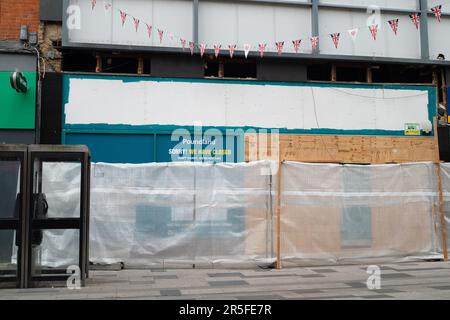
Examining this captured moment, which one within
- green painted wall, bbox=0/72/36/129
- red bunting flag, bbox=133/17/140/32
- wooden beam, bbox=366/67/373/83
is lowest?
green painted wall, bbox=0/72/36/129

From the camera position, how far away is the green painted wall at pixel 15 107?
13.3 meters

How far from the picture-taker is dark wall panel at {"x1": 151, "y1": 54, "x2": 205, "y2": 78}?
46.4ft

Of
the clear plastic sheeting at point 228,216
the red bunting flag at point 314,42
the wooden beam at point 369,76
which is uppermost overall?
the red bunting flag at point 314,42

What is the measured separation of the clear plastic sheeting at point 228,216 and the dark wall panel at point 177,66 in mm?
4258

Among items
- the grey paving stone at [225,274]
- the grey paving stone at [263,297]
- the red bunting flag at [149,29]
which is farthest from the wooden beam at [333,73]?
the grey paving stone at [263,297]

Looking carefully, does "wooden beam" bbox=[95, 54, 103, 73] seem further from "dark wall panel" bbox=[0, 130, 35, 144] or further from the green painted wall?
"dark wall panel" bbox=[0, 130, 35, 144]

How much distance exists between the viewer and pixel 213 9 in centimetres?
1430

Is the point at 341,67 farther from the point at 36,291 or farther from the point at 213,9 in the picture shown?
the point at 36,291

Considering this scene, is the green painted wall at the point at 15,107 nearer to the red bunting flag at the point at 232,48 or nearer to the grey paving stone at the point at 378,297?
the red bunting flag at the point at 232,48

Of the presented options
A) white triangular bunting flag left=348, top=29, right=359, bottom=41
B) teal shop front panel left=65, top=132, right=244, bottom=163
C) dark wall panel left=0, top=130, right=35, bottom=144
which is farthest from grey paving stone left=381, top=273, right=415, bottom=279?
dark wall panel left=0, top=130, right=35, bottom=144

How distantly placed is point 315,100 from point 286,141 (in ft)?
4.82

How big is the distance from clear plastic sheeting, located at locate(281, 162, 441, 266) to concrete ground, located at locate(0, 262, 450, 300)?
42 cm
